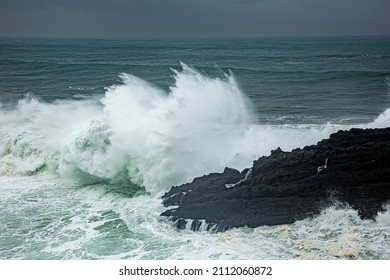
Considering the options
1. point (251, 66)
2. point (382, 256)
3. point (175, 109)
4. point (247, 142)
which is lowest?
point (382, 256)

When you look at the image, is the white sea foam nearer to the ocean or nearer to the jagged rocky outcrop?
the ocean

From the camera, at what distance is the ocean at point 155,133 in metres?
4.58

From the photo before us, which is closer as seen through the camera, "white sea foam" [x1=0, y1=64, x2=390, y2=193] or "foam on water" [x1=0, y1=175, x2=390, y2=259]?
"foam on water" [x1=0, y1=175, x2=390, y2=259]

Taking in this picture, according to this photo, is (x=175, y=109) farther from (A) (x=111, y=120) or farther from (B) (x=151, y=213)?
(B) (x=151, y=213)

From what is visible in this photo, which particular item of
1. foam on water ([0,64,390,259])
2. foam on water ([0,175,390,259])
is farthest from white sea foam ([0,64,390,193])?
foam on water ([0,175,390,259])

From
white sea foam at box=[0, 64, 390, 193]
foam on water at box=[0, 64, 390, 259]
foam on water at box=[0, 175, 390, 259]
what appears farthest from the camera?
white sea foam at box=[0, 64, 390, 193]

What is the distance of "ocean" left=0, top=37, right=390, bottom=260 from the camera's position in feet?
15.0

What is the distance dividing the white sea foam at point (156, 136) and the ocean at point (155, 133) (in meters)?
0.02

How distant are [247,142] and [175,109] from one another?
1059 mm

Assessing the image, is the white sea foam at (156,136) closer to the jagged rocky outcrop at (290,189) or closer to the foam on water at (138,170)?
the foam on water at (138,170)

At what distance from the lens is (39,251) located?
14.8 feet

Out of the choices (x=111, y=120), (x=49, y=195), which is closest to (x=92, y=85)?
(x=111, y=120)

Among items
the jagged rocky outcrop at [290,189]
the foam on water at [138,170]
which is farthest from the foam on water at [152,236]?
the jagged rocky outcrop at [290,189]

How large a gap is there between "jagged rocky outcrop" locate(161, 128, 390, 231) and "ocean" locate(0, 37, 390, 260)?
13 centimetres
